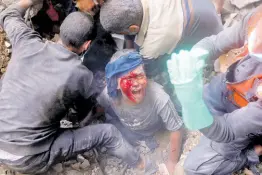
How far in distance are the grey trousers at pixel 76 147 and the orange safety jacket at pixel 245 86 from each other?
1147 millimetres

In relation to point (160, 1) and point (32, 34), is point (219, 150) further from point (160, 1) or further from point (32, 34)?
point (32, 34)

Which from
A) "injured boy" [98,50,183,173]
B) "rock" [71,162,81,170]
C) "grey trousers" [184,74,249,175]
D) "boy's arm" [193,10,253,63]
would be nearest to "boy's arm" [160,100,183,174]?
"injured boy" [98,50,183,173]

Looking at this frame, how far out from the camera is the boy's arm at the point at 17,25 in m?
3.02

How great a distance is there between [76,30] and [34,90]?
65 cm

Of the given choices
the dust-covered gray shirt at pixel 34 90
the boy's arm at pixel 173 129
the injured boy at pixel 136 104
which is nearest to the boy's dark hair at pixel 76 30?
the dust-covered gray shirt at pixel 34 90

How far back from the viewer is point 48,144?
3.06 metres

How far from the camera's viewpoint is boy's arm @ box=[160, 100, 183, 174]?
310 centimetres

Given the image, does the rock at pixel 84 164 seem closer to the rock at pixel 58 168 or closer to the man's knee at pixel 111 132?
the rock at pixel 58 168

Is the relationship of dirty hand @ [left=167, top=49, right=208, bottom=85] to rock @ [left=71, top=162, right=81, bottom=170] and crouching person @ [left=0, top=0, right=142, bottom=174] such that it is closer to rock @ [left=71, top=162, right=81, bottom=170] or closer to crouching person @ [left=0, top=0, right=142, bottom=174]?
crouching person @ [left=0, top=0, right=142, bottom=174]

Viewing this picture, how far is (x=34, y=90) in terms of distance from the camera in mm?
2840

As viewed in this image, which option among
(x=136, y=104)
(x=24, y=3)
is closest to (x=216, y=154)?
(x=136, y=104)

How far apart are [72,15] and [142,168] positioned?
1707 millimetres

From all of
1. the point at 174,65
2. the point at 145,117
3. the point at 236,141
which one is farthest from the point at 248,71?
the point at 145,117

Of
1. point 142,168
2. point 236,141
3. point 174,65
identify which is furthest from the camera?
point 142,168
